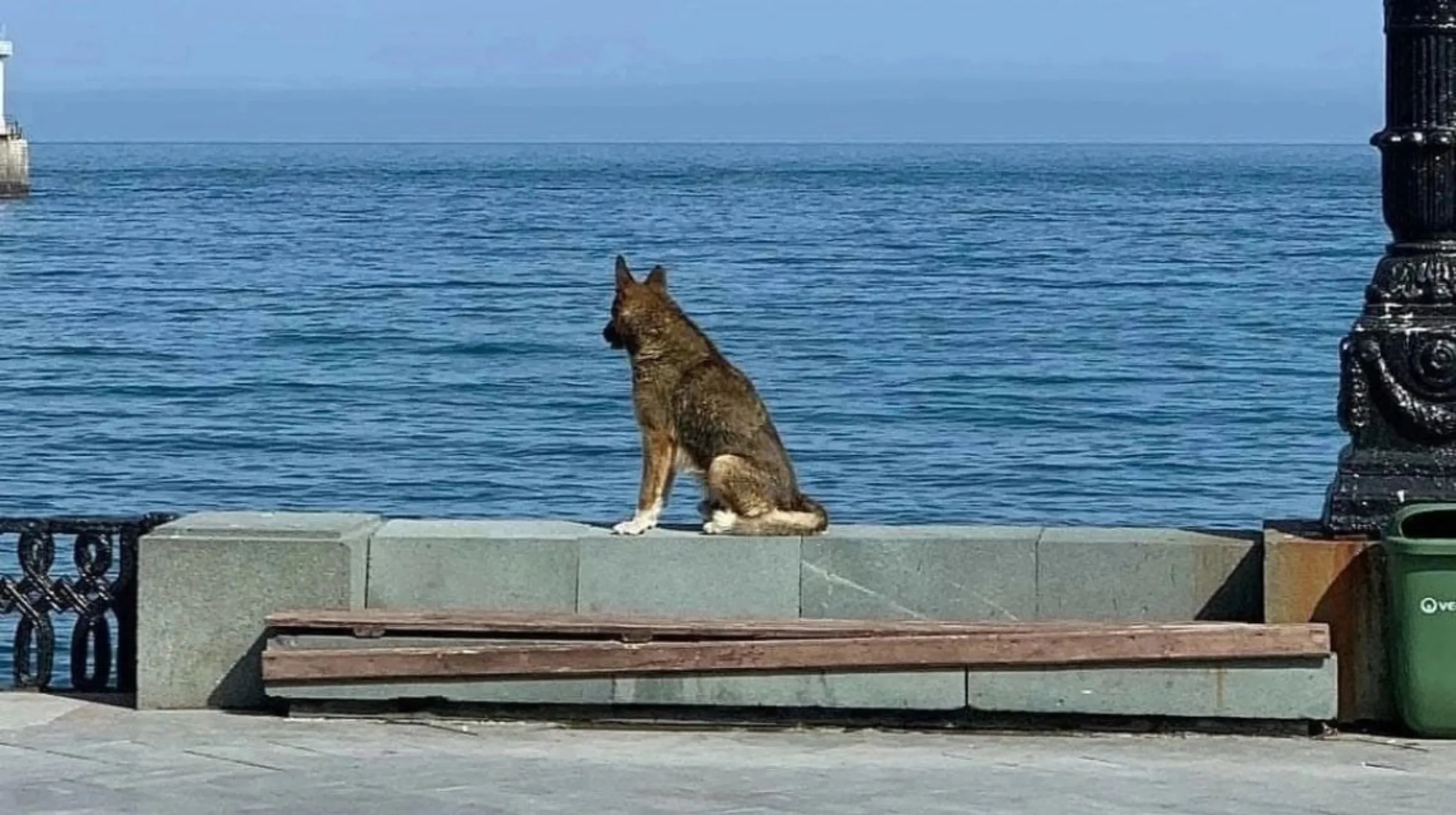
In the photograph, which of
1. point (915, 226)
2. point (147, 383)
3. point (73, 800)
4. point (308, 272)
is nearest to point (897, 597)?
point (73, 800)

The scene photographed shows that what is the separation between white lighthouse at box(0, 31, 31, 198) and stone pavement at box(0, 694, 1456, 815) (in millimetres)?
109595

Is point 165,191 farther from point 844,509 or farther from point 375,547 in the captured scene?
point 375,547

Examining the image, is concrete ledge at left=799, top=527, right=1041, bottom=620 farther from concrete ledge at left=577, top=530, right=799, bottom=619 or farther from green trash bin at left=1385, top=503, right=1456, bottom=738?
green trash bin at left=1385, top=503, right=1456, bottom=738

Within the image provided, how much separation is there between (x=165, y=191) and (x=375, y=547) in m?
134

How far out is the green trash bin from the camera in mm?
9867

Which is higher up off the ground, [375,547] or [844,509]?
[375,547]

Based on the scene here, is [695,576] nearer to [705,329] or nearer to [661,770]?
[661,770]

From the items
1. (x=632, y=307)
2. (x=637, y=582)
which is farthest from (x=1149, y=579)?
(x=632, y=307)

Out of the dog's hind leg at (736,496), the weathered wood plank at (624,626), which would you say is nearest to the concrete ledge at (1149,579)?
the weathered wood plank at (624,626)

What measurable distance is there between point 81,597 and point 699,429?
2.61 m

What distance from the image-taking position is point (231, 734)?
405 inches

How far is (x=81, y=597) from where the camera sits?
11.3 meters

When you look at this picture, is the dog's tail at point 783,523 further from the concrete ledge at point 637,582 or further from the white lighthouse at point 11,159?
the white lighthouse at point 11,159

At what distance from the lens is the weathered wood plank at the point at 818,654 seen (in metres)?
10.0
